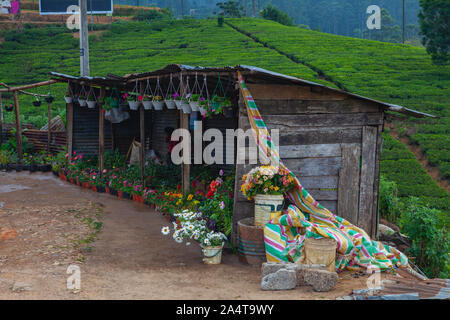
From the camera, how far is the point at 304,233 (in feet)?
22.9

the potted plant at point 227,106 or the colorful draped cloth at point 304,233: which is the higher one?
the potted plant at point 227,106

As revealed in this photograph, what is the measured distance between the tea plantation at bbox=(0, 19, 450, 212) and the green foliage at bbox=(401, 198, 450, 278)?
6997 mm

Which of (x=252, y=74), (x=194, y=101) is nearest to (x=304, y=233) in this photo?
(x=252, y=74)

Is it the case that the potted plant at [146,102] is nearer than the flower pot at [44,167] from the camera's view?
Yes

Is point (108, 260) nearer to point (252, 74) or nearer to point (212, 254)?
point (212, 254)

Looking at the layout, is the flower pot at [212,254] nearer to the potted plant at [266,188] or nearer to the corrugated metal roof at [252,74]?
the potted plant at [266,188]

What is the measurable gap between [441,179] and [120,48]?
3978 cm

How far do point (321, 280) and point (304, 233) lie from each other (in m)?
1.29

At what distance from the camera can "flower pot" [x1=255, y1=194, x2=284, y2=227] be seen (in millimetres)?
7238

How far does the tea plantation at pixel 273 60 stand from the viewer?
2097cm

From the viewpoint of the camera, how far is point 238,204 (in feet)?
26.0

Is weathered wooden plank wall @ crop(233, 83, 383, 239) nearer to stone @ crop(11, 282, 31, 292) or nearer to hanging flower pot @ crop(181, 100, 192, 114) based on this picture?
hanging flower pot @ crop(181, 100, 192, 114)

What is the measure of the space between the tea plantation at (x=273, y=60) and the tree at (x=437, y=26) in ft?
5.04

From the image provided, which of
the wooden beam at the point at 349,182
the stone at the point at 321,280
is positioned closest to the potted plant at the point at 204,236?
the stone at the point at 321,280
